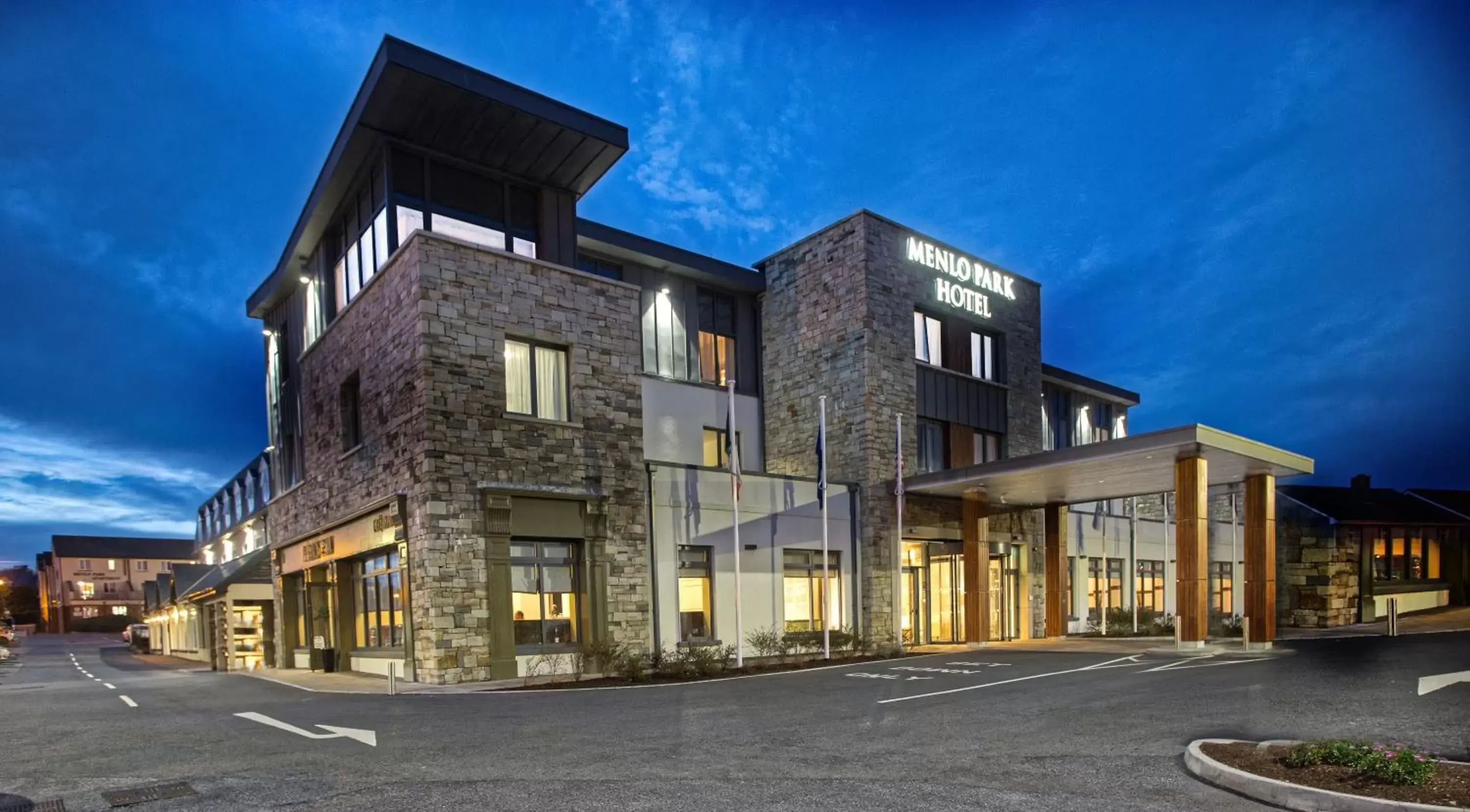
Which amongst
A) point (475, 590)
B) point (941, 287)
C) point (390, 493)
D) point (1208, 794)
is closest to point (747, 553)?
point (475, 590)

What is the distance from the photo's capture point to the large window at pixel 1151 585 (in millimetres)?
37594

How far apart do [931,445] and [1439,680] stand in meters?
15.9

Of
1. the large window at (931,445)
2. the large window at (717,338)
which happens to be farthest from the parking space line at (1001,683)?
the large window at (717,338)

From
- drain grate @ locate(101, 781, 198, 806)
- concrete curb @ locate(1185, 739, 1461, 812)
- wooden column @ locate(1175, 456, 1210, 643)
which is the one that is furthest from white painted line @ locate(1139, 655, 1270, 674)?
drain grate @ locate(101, 781, 198, 806)

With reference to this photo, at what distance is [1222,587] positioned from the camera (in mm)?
41594

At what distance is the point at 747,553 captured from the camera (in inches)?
920

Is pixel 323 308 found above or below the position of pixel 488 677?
above

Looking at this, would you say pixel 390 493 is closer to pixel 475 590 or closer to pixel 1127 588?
pixel 475 590

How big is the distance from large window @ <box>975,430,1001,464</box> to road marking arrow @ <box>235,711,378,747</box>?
22562 mm

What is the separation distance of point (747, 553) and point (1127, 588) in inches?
841

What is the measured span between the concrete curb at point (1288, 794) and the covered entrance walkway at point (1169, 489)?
12641mm

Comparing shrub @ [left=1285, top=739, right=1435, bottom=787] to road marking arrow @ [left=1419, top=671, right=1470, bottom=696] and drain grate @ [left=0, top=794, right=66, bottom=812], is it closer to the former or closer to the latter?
road marking arrow @ [left=1419, top=671, right=1470, bottom=696]

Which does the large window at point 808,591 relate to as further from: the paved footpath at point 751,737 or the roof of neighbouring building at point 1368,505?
the roof of neighbouring building at point 1368,505

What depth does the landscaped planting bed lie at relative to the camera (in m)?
6.31
